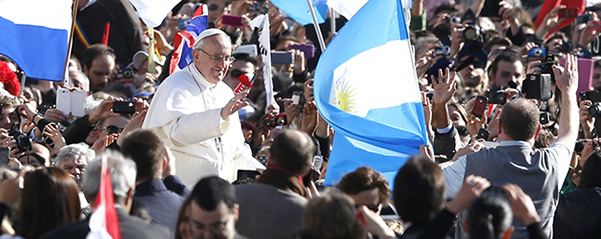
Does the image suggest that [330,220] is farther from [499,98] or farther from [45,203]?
[499,98]

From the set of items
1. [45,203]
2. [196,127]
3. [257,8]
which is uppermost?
[45,203]

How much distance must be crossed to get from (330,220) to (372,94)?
3198 millimetres

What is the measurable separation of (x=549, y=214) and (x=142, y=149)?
2.50 metres

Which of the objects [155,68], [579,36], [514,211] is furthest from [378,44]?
[579,36]

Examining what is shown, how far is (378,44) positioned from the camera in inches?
303

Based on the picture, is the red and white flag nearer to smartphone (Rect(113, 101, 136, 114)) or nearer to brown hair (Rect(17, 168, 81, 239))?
brown hair (Rect(17, 168, 81, 239))

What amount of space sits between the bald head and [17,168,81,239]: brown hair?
2756 millimetres

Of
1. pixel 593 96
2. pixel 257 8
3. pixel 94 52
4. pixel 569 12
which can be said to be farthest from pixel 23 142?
pixel 569 12

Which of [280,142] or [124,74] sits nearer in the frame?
[280,142]

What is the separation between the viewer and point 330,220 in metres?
4.40

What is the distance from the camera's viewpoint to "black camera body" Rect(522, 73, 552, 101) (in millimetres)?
8625

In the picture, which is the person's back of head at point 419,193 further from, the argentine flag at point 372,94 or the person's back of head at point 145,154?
the argentine flag at point 372,94

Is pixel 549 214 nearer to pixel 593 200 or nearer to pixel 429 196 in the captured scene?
pixel 593 200

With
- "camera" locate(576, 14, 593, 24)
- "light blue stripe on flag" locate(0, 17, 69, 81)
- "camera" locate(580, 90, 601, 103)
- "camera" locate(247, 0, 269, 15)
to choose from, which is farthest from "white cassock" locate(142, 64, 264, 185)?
"camera" locate(576, 14, 593, 24)
